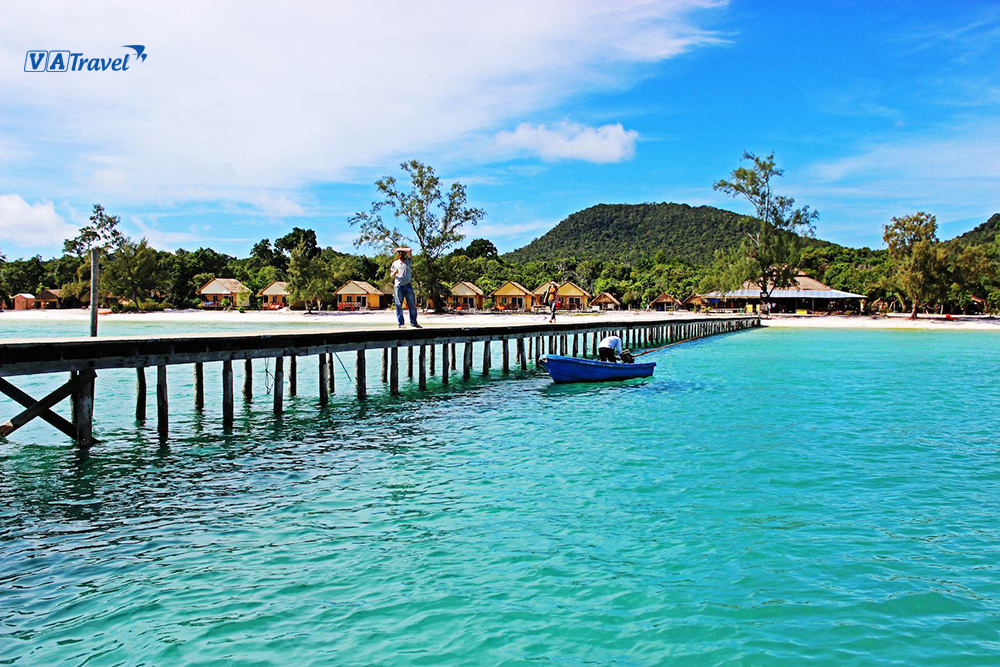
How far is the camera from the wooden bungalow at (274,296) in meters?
92.8

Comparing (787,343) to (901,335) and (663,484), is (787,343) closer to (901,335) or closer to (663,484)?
(901,335)

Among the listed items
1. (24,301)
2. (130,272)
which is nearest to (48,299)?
(24,301)

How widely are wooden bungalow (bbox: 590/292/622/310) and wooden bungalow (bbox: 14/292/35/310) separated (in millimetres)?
71799

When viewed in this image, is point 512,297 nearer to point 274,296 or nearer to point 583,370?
point 274,296

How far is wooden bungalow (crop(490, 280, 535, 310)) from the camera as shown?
93.1 meters

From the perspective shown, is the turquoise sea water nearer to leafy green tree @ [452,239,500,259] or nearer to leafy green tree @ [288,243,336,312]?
leafy green tree @ [288,243,336,312]

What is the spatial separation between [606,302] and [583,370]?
78.6 meters

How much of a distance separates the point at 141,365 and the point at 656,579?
9534 millimetres

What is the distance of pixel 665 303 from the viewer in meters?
96.6

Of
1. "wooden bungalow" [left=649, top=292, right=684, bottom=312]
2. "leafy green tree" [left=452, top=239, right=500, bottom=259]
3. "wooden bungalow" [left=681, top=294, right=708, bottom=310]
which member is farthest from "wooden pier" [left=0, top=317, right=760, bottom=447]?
"leafy green tree" [left=452, top=239, right=500, bottom=259]

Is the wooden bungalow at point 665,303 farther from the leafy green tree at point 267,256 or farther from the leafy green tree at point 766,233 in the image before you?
the leafy green tree at point 267,256

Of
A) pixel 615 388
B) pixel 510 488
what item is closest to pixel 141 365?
pixel 510 488

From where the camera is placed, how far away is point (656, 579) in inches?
279

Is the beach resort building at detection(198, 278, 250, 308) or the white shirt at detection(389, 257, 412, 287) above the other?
the beach resort building at detection(198, 278, 250, 308)
